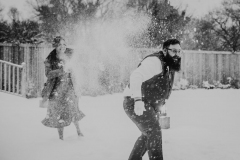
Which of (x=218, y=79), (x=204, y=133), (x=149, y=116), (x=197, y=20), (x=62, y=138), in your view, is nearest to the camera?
(x=149, y=116)

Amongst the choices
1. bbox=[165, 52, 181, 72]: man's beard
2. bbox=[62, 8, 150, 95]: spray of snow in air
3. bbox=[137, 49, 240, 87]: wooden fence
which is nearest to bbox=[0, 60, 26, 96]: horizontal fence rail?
bbox=[62, 8, 150, 95]: spray of snow in air

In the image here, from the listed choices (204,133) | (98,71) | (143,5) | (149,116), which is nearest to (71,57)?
(149,116)

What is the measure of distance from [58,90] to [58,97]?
0.39ft

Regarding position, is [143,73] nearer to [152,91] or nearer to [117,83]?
[152,91]

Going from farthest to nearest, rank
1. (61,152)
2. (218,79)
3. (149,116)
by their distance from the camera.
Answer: (218,79), (61,152), (149,116)

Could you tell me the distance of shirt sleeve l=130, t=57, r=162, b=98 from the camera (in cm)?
252

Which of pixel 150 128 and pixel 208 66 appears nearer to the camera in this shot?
pixel 150 128

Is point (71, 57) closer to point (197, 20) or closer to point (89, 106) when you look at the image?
point (89, 106)

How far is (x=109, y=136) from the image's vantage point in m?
4.83

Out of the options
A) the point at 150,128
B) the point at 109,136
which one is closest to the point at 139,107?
the point at 150,128

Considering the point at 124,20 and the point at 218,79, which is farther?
the point at 124,20

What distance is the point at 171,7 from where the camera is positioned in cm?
1741

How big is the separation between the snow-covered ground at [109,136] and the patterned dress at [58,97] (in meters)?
0.36

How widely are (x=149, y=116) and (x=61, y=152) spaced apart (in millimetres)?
1773
